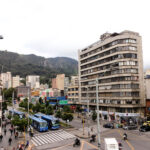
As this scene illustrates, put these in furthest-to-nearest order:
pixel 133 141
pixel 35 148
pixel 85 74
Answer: pixel 85 74, pixel 133 141, pixel 35 148

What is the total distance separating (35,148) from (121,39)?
146 ft

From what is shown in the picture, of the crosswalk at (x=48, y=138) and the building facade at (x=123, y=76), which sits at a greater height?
the building facade at (x=123, y=76)

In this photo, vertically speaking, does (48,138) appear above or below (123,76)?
below

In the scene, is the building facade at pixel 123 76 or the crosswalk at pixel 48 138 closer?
the crosswalk at pixel 48 138

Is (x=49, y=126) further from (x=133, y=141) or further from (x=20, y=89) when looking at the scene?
(x=20, y=89)

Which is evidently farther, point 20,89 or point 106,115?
point 20,89

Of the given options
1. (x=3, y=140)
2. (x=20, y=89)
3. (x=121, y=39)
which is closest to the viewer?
(x=3, y=140)

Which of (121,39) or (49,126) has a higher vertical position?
(121,39)

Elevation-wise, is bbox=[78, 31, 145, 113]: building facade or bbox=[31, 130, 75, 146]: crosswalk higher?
bbox=[78, 31, 145, 113]: building facade

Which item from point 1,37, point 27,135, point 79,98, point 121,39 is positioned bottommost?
point 27,135

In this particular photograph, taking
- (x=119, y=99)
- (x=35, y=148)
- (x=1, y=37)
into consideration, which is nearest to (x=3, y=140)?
(x=35, y=148)

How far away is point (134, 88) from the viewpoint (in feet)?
184

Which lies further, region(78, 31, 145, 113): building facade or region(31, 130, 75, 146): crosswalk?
region(78, 31, 145, 113): building facade

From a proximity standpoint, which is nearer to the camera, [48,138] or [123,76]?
[48,138]
